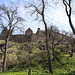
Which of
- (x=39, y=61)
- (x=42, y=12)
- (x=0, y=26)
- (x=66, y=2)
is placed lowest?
(x=39, y=61)

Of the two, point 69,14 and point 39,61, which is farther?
point 39,61

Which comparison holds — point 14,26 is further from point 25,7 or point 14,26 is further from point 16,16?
point 25,7

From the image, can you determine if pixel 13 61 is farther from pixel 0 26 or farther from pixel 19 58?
pixel 0 26

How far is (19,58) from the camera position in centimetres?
1869

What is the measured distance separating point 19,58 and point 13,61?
163 centimetres

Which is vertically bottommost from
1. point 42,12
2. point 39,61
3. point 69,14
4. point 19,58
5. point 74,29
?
point 39,61

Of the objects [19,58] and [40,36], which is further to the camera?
[40,36]

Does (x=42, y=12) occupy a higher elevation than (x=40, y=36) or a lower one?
higher

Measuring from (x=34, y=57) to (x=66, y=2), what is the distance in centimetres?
1598

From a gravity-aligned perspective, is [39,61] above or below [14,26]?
below

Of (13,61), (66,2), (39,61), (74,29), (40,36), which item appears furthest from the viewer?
(40,36)

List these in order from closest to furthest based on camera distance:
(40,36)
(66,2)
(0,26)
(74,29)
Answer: (74,29) < (66,2) < (0,26) < (40,36)

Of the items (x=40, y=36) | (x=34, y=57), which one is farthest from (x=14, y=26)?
(x=40, y=36)

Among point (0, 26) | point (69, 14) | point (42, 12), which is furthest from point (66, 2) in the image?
point (0, 26)
